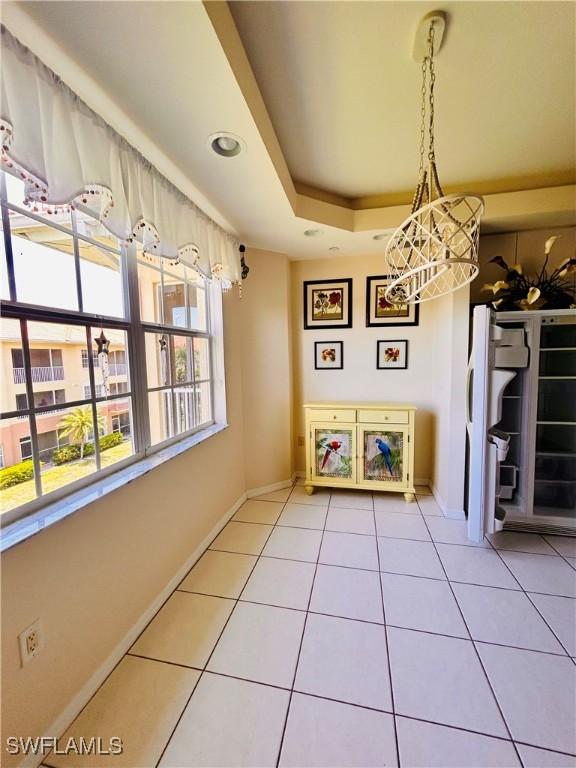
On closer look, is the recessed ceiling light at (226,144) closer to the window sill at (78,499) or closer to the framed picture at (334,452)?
the window sill at (78,499)

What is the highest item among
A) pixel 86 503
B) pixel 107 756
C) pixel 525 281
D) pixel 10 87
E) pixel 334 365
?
pixel 10 87

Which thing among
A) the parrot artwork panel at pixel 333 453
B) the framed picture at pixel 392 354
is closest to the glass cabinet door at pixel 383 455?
the parrot artwork panel at pixel 333 453

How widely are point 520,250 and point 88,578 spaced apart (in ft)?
11.4

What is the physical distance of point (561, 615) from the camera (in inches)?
60.1

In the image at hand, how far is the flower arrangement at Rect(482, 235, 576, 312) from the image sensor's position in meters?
2.14

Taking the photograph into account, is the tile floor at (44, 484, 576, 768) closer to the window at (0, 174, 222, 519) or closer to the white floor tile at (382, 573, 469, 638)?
the white floor tile at (382, 573, 469, 638)

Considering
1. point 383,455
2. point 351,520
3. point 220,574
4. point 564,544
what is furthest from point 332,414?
point 564,544

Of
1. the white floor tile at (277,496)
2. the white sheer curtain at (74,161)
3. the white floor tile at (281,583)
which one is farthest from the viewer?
the white floor tile at (277,496)

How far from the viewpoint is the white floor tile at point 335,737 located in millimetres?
998

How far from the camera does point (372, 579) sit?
70.9 inches

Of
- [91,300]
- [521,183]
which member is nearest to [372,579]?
[91,300]

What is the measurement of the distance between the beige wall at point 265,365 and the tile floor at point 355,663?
926 millimetres

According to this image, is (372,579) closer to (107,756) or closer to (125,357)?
(107,756)

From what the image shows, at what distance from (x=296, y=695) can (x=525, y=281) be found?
2902 millimetres
